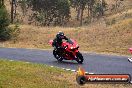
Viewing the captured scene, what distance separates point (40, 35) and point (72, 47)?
18803 millimetres

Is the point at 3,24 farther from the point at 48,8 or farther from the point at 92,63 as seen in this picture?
the point at 48,8

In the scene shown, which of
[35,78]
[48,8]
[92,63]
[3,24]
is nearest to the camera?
[35,78]

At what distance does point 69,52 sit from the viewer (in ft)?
69.7

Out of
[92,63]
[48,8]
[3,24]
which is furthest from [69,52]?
[48,8]

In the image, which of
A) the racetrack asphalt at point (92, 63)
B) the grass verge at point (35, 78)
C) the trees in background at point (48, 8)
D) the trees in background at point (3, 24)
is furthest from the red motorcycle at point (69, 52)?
the trees in background at point (48, 8)

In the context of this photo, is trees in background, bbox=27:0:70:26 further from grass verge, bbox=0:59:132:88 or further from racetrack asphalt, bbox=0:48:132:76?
grass verge, bbox=0:59:132:88

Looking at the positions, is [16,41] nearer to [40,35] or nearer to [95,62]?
[40,35]

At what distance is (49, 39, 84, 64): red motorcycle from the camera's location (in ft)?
69.1

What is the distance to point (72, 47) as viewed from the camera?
69.0 ft

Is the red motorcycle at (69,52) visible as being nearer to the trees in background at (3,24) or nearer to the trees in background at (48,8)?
the trees in background at (3,24)

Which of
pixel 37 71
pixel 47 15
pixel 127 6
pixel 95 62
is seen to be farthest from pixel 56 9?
pixel 37 71

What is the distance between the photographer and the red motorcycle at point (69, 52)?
69.1 ft

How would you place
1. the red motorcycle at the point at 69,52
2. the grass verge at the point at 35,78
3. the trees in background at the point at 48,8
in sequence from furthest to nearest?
1. the trees in background at the point at 48,8
2. the red motorcycle at the point at 69,52
3. the grass verge at the point at 35,78

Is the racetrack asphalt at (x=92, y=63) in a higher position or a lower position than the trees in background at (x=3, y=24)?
lower
